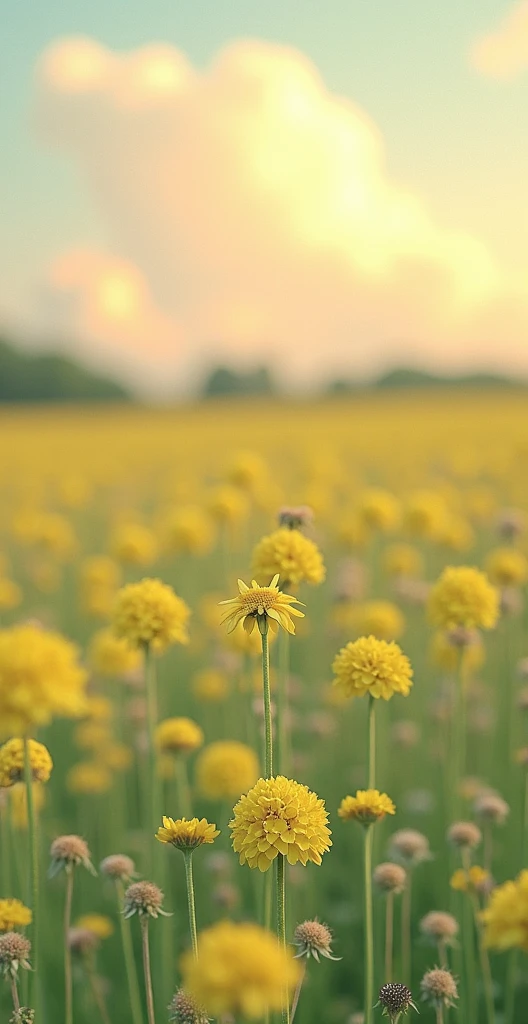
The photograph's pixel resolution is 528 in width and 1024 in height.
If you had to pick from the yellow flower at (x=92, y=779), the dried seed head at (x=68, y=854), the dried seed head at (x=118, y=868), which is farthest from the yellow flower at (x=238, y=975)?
the yellow flower at (x=92, y=779)

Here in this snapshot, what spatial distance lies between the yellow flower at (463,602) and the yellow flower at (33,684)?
6.11 ft

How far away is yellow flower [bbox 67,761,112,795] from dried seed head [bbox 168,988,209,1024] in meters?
2.65

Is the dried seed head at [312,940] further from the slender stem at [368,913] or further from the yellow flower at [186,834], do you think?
the yellow flower at [186,834]

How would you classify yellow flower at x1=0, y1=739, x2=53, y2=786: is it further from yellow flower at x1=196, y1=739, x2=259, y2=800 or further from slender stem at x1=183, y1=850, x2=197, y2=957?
yellow flower at x1=196, y1=739, x2=259, y2=800

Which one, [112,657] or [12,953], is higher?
[112,657]

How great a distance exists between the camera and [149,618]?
2.74 meters

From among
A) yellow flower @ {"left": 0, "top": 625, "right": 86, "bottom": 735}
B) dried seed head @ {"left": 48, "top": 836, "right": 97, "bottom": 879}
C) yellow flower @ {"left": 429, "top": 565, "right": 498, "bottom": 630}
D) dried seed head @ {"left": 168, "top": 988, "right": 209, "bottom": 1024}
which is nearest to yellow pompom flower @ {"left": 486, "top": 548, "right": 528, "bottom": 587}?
yellow flower @ {"left": 429, "top": 565, "right": 498, "bottom": 630}

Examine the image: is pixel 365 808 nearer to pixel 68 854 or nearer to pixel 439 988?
pixel 439 988

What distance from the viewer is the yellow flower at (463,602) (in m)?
3.11

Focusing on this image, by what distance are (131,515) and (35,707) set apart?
8647 mm

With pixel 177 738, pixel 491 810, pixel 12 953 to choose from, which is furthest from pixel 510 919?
pixel 177 738

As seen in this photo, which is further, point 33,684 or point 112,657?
point 112,657

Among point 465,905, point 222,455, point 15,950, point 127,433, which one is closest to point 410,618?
point 465,905

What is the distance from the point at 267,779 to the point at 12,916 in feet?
2.64
